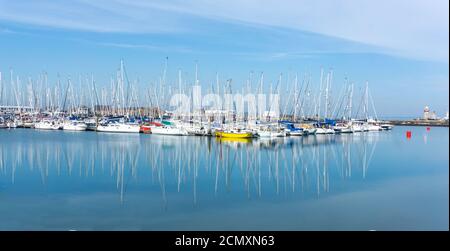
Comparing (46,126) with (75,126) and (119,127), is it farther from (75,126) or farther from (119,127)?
(119,127)

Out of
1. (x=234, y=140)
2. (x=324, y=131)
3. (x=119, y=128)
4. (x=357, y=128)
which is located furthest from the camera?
(x=357, y=128)

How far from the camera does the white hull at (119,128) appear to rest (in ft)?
72.4

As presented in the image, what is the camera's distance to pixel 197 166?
1046 cm

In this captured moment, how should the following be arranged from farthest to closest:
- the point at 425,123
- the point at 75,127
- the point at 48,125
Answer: the point at 425,123 → the point at 48,125 → the point at 75,127

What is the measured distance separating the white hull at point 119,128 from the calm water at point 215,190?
27.6ft

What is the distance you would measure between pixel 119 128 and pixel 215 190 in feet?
51.7

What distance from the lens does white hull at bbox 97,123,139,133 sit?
2208 centimetres

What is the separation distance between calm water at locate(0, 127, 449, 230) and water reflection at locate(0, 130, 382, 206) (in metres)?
0.02

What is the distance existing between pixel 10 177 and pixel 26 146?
609 cm

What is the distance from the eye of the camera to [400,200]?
6.96 meters

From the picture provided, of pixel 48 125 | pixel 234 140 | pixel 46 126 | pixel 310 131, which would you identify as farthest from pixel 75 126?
pixel 310 131

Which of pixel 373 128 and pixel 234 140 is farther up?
pixel 373 128
